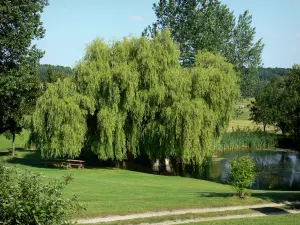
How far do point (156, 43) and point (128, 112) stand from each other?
6.12 m

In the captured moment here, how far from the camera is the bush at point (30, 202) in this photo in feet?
25.3

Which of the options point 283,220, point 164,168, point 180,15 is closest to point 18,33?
point 164,168

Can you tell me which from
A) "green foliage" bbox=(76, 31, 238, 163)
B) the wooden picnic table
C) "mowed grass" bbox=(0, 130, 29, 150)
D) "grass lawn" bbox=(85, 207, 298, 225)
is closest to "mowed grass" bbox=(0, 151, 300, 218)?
"grass lawn" bbox=(85, 207, 298, 225)

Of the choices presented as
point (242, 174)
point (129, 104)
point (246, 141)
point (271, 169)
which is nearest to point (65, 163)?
point (129, 104)

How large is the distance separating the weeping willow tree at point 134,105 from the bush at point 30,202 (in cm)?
2188

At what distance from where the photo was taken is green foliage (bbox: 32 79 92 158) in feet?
98.1

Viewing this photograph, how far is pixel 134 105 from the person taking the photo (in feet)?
102

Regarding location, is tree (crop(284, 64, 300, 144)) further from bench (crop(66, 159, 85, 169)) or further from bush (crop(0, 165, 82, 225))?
bench (crop(66, 159, 85, 169))

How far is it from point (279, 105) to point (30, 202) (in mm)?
22114

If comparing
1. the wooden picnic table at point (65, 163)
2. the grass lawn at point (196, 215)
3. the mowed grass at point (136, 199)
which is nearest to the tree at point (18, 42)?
the wooden picnic table at point (65, 163)

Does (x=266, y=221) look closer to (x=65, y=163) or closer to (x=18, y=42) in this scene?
(x=18, y=42)

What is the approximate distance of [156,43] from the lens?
107 ft

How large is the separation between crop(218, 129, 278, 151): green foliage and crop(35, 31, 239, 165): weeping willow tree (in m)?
21.5

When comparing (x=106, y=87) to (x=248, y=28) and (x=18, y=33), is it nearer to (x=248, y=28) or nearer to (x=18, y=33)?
(x=18, y=33)
